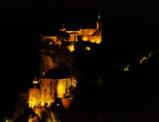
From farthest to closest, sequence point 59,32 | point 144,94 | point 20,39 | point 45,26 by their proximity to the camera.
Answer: point 20,39 → point 45,26 → point 59,32 → point 144,94

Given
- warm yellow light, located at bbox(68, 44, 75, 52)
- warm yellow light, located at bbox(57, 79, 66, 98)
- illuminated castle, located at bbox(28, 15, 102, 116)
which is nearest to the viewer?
illuminated castle, located at bbox(28, 15, 102, 116)

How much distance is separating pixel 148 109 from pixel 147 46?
14.8 meters

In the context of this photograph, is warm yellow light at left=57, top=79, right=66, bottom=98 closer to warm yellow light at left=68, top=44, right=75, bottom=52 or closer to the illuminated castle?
the illuminated castle

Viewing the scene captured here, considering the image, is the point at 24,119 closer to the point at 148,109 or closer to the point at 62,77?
the point at 62,77

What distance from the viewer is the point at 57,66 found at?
99.2 ft

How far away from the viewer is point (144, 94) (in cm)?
2445

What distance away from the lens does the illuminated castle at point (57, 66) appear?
25.0 m

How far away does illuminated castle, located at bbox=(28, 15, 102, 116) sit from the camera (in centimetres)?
2495

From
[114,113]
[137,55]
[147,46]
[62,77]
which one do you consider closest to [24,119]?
[62,77]

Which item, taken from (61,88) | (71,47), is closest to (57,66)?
(71,47)

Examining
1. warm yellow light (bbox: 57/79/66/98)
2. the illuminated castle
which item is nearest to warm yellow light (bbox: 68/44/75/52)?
the illuminated castle

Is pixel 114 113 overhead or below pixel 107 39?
below

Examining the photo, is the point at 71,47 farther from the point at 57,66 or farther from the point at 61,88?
the point at 61,88

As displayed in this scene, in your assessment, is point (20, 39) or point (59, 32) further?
point (20, 39)
